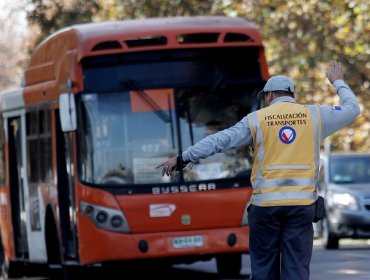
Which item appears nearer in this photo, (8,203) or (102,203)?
(102,203)

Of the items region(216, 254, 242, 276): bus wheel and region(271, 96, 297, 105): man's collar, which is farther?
region(216, 254, 242, 276): bus wheel

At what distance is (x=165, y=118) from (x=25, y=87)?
3.20 m

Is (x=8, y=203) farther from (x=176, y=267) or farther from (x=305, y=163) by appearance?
(x=305, y=163)

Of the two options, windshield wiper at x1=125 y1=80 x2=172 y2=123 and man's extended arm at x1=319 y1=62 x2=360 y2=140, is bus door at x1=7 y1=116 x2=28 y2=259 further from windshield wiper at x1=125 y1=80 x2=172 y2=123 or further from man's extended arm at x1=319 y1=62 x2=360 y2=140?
man's extended arm at x1=319 y1=62 x2=360 y2=140

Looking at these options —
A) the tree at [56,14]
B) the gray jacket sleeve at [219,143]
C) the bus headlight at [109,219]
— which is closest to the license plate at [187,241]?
the bus headlight at [109,219]

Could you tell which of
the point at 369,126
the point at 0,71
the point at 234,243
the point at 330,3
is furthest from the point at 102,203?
the point at 0,71

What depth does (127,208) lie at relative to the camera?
14594 millimetres

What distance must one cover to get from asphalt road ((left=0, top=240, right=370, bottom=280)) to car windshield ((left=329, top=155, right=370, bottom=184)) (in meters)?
1.29

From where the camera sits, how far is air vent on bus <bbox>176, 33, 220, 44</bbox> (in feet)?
49.7

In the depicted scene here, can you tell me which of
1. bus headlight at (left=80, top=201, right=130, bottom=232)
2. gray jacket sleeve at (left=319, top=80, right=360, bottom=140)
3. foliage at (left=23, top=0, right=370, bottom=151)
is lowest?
bus headlight at (left=80, top=201, right=130, bottom=232)

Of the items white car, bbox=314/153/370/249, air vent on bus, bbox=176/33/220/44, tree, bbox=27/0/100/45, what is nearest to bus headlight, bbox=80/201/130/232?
air vent on bus, bbox=176/33/220/44

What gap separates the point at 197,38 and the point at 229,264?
2975mm

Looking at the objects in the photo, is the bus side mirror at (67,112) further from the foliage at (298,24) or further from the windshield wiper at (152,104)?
the foliage at (298,24)

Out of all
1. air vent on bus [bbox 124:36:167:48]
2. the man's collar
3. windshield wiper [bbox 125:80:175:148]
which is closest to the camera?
the man's collar
